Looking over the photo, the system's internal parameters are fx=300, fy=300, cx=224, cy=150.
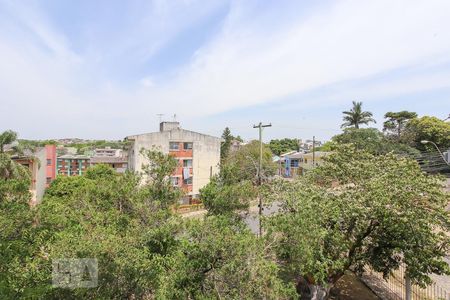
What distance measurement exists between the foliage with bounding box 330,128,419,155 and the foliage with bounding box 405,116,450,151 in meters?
3.68

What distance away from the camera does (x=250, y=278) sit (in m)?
6.80

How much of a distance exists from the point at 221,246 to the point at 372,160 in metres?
8.86

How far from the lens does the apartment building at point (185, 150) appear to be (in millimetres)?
32375

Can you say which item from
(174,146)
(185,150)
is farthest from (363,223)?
(185,150)

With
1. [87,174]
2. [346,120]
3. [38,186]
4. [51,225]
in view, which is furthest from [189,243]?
[346,120]

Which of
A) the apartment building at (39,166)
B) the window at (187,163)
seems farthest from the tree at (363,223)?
the apartment building at (39,166)

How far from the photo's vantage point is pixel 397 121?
53.2 m

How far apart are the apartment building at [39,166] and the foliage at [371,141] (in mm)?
37668

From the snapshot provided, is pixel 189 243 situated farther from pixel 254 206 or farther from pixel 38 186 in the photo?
pixel 38 186

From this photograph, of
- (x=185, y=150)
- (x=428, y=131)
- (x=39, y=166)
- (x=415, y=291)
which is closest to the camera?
(x=415, y=291)

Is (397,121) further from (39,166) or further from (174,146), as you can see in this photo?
(39,166)

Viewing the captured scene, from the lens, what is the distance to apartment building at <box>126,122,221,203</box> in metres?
32.4

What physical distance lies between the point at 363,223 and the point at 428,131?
41.9 meters

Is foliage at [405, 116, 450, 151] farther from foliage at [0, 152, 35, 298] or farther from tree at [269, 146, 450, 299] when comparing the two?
foliage at [0, 152, 35, 298]
